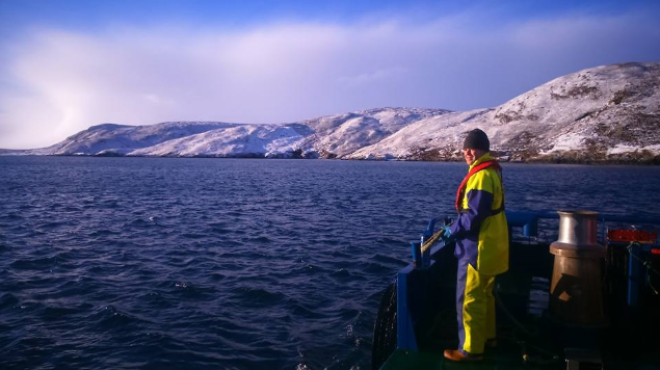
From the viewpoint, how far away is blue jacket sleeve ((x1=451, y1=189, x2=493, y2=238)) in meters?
5.75

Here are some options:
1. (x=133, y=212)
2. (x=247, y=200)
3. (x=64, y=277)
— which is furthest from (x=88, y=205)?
(x=64, y=277)

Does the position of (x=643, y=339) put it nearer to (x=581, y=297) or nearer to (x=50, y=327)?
(x=581, y=297)

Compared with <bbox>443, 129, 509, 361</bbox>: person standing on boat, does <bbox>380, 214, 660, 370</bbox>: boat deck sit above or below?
below

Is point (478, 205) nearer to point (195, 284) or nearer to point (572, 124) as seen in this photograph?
point (195, 284)

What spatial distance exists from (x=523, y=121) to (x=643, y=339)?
16576cm

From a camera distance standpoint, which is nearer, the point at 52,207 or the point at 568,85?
the point at 52,207

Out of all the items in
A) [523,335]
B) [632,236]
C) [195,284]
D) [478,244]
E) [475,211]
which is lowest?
[195,284]

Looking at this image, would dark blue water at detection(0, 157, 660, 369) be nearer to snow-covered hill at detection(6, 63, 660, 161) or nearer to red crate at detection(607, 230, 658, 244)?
red crate at detection(607, 230, 658, 244)

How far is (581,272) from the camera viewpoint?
6328mm

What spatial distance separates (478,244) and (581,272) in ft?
4.97

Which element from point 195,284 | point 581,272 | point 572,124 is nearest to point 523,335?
point 581,272

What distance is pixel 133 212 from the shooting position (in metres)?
29.6

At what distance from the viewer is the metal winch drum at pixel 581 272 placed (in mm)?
6301

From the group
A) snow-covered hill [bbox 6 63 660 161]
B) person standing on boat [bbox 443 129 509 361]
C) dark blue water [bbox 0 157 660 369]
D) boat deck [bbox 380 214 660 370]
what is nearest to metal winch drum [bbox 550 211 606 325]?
boat deck [bbox 380 214 660 370]
